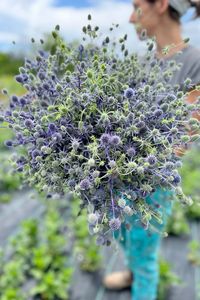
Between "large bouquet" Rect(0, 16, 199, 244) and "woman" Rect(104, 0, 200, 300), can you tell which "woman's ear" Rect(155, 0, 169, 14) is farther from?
"large bouquet" Rect(0, 16, 199, 244)

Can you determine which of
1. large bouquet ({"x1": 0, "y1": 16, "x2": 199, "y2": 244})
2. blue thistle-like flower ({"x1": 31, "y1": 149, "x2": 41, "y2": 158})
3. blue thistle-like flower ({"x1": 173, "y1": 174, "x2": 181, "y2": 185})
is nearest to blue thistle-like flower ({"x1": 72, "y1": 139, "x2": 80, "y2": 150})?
large bouquet ({"x1": 0, "y1": 16, "x2": 199, "y2": 244})

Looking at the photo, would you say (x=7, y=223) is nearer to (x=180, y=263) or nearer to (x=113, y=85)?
(x=180, y=263)

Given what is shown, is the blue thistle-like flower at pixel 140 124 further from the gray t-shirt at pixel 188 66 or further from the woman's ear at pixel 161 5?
the woman's ear at pixel 161 5

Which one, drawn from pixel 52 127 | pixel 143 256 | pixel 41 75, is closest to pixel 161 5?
pixel 41 75

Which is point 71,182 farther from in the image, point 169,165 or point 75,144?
point 169,165

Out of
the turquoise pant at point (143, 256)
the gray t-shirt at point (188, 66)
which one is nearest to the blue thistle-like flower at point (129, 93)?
the gray t-shirt at point (188, 66)
